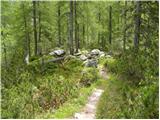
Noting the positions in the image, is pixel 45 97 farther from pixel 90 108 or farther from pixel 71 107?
pixel 90 108

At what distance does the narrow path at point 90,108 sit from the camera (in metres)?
12.7

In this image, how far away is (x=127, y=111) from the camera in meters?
10.2

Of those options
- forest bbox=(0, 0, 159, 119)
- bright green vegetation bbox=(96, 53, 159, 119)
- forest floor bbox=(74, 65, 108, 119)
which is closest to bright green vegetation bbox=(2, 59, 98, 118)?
forest bbox=(0, 0, 159, 119)

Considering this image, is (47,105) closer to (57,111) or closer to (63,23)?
(57,111)

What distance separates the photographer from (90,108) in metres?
13.8

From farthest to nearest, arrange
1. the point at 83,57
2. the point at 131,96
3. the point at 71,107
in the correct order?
the point at 83,57, the point at 71,107, the point at 131,96

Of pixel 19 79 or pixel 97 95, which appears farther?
pixel 19 79

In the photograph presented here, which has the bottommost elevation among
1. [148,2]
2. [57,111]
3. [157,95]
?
[57,111]

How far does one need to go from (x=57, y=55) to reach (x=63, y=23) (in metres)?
12.1

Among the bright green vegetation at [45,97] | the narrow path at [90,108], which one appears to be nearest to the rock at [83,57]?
the bright green vegetation at [45,97]

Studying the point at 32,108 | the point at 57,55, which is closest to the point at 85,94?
the point at 32,108

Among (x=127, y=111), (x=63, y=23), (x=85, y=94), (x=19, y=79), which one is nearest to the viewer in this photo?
(x=127, y=111)

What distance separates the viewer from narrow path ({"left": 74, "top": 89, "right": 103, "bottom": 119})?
1272 centimetres

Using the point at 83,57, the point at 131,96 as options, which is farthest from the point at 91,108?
the point at 83,57
